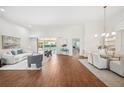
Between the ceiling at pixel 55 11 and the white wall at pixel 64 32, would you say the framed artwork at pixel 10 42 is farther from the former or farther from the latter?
the white wall at pixel 64 32

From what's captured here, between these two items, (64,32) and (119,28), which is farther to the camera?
(64,32)

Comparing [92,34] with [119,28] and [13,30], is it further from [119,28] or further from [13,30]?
[13,30]

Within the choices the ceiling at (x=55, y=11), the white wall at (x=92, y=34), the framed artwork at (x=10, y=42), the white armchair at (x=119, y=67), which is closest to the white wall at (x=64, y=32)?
the white wall at (x=92, y=34)

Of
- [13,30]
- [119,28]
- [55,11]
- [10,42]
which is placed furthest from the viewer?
[13,30]

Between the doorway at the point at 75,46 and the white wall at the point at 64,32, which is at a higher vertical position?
→ the white wall at the point at 64,32

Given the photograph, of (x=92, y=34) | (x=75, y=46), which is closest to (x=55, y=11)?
(x=92, y=34)

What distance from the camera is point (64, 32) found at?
13.7 metres

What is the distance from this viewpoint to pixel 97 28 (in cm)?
1173

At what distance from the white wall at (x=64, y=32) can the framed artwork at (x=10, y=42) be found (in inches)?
143

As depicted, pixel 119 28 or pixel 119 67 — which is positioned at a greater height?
pixel 119 28

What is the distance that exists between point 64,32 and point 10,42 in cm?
613

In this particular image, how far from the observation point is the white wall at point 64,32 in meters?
13.2

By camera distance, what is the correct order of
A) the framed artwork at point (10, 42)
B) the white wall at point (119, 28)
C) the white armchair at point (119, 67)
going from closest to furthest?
the white armchair at point (119, 67)
the white wall at point (119, 28)
the framed artwork at point (10, 42)
